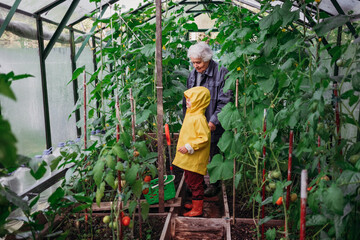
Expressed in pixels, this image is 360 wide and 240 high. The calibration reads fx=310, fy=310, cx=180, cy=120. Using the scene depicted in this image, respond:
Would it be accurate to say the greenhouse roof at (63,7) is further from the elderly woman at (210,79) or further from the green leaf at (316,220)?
the green leaf at (316,220)

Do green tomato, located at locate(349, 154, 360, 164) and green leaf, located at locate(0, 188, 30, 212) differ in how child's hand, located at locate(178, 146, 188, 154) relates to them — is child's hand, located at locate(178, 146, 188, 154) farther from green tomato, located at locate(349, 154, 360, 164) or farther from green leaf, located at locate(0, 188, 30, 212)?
green leaf, located at locate(0, 188, 30, 212)

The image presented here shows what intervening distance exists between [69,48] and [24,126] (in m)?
1.41

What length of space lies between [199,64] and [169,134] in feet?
2.18

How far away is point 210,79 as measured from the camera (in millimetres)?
2859

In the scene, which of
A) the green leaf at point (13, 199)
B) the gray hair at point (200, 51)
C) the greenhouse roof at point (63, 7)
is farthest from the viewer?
the gray hair at point (200, 51)

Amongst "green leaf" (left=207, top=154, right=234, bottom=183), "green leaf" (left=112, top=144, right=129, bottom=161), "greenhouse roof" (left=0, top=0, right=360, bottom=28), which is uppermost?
"greenhouse roof" (left=0, top=0, right=360, bottom=28)

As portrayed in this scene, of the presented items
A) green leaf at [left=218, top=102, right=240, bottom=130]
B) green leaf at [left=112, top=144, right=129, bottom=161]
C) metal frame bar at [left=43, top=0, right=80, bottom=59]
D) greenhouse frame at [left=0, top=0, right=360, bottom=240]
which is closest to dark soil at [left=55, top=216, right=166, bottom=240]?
greenhouse frame at [left=0, top=0, right=360, bottom=240]

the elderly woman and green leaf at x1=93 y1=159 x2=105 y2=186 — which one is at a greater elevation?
the elderly woman

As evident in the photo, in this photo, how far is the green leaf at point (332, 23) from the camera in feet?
4.61

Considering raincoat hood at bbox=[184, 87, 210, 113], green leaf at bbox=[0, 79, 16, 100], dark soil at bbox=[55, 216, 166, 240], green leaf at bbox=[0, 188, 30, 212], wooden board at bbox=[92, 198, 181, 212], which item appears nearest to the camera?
green leaf at bbox=[0, 79, 16, 100]

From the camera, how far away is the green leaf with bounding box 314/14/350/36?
1.41 metres

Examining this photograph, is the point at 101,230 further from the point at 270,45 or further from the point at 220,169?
the point at 270,45

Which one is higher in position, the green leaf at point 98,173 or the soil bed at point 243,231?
the green leaf at point 98,173

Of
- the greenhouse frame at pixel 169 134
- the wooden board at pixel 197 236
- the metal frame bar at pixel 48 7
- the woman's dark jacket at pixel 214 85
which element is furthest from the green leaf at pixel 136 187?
the metal frame bar at pixel 48 7
